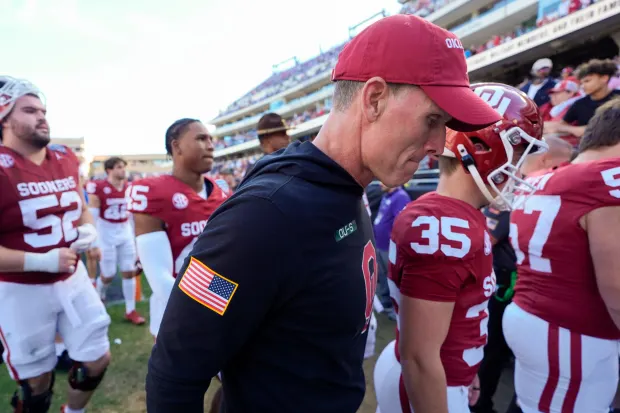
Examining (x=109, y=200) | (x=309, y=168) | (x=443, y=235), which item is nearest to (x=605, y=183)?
(x=443, y=235)

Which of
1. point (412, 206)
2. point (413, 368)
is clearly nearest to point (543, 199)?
A: point (412, 206)

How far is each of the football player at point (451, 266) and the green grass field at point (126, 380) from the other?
191 centimetres

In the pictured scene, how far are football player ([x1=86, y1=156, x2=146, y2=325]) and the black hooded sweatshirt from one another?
5640 mm

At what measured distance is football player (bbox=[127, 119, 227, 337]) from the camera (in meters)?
2.70

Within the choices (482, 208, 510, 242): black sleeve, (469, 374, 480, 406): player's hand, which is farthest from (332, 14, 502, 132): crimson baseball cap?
(482, 208, 510, 242): black sleeve

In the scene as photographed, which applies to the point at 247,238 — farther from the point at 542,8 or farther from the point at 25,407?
the point at 542,8

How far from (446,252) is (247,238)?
2.82ft

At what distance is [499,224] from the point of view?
320cm

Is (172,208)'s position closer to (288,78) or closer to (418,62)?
(418,62)

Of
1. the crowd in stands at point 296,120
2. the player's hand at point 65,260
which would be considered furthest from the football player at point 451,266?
the crowd in stands at point 296,120

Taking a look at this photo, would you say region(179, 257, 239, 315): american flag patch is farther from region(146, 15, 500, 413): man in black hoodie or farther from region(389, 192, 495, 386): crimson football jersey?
region(389, 192, 495, 386): crimson football jersey

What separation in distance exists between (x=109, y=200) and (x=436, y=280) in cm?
653

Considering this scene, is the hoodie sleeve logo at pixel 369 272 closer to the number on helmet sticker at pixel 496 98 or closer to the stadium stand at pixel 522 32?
the number on helmet sticker at pixel 496 98

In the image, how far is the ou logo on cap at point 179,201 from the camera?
2.82 metres
